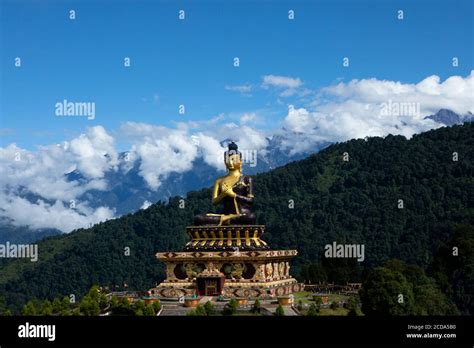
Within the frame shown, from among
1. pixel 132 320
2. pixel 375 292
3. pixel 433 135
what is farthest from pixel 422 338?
pixel 433 135

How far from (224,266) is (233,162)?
318 inches

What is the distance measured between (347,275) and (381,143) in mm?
73972

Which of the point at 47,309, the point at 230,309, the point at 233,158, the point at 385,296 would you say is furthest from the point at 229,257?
the point at 47,309

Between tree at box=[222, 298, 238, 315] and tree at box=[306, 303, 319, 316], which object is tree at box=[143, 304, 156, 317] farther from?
tree at box=[306, 303, 319, 316]

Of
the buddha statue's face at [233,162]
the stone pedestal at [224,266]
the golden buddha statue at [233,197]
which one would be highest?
the buddha statue's face at [233,162]

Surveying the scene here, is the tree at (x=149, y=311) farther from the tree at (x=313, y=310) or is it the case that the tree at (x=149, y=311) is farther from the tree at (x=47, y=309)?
the tree at (x=313, y=310)

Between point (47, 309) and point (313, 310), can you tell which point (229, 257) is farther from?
point (47, 309)

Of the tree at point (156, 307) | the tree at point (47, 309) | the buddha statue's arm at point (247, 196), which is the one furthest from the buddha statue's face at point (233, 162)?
the tree at point (47, 309)

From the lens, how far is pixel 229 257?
187 feet

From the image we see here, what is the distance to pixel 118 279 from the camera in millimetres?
118250

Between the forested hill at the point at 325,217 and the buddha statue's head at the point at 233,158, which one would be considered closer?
the buddha statue's head at the point at 233,158

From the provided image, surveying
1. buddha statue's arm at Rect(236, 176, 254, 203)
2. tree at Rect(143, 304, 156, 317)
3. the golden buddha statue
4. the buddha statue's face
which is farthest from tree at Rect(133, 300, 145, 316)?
→ the buddha statue's face

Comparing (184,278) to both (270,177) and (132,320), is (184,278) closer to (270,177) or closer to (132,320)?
(132,320)

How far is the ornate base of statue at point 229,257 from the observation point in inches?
2229
